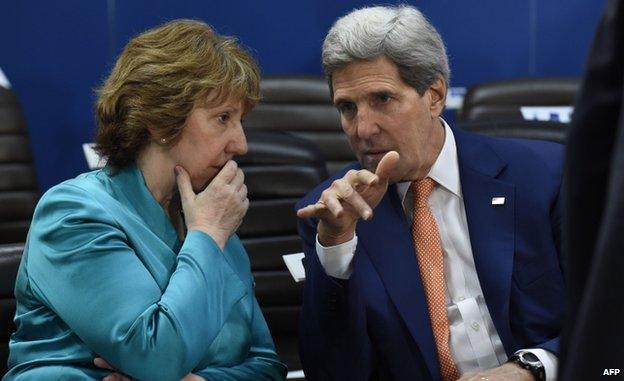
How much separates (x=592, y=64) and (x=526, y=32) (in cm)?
458

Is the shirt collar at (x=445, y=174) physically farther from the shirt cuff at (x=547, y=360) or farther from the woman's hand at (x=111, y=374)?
the woman's hand at (x=111, y=374)

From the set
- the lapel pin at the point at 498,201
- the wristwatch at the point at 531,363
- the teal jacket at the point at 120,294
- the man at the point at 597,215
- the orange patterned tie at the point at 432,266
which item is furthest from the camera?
the lapel pin at the point at 498,201

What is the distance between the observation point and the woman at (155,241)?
79.8 inches

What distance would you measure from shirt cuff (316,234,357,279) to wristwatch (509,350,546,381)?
391mm

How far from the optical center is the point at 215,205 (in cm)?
229

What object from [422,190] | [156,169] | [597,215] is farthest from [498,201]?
[597,215]

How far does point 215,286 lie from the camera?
214cm

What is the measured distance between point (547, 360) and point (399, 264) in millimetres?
371

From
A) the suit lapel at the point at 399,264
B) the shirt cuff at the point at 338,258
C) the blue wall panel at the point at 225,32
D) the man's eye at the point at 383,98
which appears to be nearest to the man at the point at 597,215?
the shirt cuff at the point at 338,258

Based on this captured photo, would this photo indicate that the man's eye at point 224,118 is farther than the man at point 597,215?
Yes

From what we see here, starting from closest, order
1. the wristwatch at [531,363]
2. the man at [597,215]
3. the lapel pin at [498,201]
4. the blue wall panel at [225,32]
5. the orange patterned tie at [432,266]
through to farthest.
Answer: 1. the man at [597,215]
2. the wristwatch at [531,363]
3. the orange patterned tie at [432,266]
4. the lapel pin at [498,201]
5. the blue wall panel at [225,32]

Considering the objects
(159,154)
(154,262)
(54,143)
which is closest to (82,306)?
(154,262)

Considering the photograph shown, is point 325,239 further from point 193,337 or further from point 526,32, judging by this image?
point 526,32

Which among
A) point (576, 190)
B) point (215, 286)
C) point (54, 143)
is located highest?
point (576, 190)
